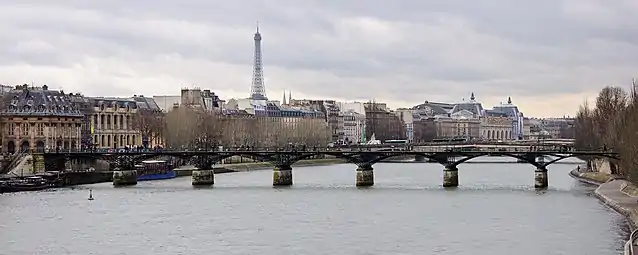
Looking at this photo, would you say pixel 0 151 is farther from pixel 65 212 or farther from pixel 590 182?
pixel 590 182

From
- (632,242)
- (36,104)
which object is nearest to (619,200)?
(632,242)

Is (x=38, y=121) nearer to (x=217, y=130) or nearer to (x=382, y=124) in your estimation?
(x=217, y=130)

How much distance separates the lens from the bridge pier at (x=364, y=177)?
67125 mm

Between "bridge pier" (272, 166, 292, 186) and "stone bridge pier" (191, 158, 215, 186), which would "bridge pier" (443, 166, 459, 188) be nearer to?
"bridge pier" (272, 166, 292, 186)

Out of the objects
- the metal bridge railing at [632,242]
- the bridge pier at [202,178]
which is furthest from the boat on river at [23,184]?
the metal bridge railing at [632,242]

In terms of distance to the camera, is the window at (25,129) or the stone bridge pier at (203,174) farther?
the window at (25,129)

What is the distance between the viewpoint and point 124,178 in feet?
228

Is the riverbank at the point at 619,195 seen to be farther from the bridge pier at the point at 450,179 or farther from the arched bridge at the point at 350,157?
the bridge pier at the point at 450,179

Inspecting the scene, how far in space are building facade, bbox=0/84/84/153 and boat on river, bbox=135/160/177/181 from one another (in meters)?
7.57

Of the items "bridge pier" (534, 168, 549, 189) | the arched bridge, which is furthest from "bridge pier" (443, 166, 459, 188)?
"bridge pier" (534, 168, 549, 189)

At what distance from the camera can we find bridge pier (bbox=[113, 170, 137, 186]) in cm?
6900

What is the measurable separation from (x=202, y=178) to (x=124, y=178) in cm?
482

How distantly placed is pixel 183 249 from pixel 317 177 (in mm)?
43621

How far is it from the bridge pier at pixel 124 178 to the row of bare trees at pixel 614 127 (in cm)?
2919
